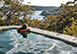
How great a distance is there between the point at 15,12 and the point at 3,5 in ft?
5.29

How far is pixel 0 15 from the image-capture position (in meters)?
15.1

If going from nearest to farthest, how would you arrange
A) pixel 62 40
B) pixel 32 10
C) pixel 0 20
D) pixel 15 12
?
pixel 62 40 < pixel 0 20 < pixel 15 12 < pixel 32 10

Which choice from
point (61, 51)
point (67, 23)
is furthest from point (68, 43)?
point (67, 23)

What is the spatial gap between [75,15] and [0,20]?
8231 millimetres

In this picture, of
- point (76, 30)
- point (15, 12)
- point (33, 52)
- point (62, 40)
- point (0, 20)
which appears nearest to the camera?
point (33, 52)

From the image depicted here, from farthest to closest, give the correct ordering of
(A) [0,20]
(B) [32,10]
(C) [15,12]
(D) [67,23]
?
(B) [32,10] → (C) [15,12] → (A) [0,20] → (D) [67,23]

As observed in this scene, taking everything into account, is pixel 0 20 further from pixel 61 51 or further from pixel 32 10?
pixel 61 51

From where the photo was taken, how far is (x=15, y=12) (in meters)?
15.6

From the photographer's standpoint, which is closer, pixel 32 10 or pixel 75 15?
pixel 75 15

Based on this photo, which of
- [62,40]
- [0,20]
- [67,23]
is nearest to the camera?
[62,40]

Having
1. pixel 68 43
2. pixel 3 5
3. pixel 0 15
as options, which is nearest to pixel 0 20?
pixel 0 15

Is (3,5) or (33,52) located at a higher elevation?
(3,5)

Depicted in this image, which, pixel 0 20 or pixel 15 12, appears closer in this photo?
pixel 0 20

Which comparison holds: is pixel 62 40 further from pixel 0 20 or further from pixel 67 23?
pixel 0 20
